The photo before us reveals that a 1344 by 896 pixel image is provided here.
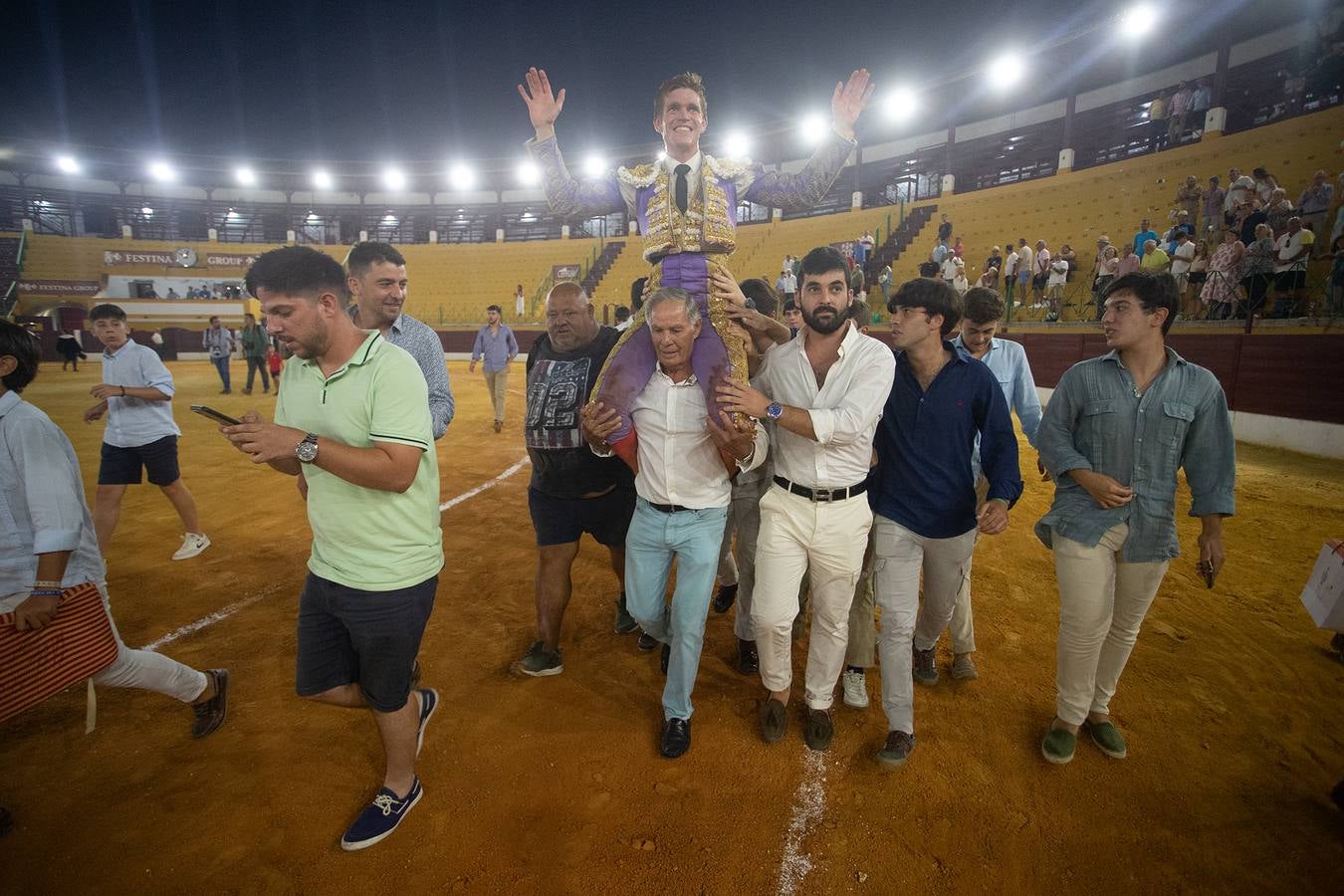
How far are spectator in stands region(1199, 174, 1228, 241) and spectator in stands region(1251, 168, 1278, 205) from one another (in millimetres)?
839

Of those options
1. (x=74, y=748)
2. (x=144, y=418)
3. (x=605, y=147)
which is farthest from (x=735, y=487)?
(x=605, y=147)

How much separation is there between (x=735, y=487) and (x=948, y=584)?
1.36m

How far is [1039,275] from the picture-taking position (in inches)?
551

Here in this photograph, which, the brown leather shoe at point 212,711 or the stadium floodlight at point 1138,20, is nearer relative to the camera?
the brown leather shoe at point 212,711

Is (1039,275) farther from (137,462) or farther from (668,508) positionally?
(137,462)

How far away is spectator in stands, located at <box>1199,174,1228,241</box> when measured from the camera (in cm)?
1199

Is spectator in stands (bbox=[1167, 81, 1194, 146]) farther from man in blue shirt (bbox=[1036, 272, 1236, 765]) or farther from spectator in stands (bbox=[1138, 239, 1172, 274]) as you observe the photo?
man in blue shirt (bbox=[1036, 272, 1236, 765])

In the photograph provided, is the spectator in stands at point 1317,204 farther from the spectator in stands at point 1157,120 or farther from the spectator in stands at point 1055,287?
the spectator in stands at point 1157,120

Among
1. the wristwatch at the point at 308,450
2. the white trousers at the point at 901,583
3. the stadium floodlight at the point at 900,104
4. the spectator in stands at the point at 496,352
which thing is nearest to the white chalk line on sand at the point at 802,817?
the white trousers at the point at 901,583

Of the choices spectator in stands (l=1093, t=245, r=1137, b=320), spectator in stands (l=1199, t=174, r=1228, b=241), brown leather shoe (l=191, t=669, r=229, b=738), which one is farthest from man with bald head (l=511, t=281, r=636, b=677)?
spectator in stands (l=1199, t=174, r=1228, b=241)

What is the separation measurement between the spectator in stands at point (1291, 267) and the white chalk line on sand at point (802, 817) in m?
12.3

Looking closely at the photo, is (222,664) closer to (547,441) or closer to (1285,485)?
(547,441)

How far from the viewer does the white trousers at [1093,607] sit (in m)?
2.55

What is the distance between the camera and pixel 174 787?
2504mm
